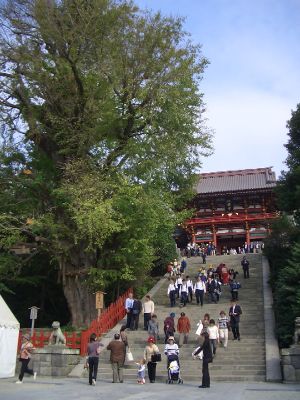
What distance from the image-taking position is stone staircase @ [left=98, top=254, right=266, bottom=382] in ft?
49.6

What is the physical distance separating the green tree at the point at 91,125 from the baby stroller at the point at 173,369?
7451 millimetres

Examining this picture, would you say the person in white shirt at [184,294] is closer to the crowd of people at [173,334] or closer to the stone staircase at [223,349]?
the crowd of people at [173,334]

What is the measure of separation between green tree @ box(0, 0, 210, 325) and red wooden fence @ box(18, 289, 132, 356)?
4.18 feet

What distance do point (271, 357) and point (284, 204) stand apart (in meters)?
9.67

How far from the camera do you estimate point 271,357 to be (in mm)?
15430

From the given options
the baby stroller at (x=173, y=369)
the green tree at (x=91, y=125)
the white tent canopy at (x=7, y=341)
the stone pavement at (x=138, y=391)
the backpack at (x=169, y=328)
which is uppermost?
the green tree at (x=91, y=125)

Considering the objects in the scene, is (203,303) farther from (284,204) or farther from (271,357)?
(271,357)

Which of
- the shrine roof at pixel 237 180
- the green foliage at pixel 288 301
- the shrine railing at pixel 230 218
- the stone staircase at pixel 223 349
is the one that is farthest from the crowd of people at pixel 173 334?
the shrine roof at pixel 237 180

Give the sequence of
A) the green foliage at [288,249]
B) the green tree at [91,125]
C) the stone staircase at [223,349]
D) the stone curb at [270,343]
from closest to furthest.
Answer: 1. the stone curb at [270,343]
2. the stone staircase at [223,349]
3. the green foliage at [288,249]
4. the green tree at [91,125]

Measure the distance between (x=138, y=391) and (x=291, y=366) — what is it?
15.1 feet

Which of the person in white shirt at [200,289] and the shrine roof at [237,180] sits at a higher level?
the shrine roof at [237,180]

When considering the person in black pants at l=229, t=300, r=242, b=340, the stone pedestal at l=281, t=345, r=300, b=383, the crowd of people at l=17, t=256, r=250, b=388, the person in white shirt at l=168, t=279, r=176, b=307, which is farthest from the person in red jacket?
the person in white shirt at l=168, t=279, r=176, b=307

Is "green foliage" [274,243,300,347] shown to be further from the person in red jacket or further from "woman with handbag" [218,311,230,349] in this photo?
the person in red jacket

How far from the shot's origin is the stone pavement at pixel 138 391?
35.5ft
